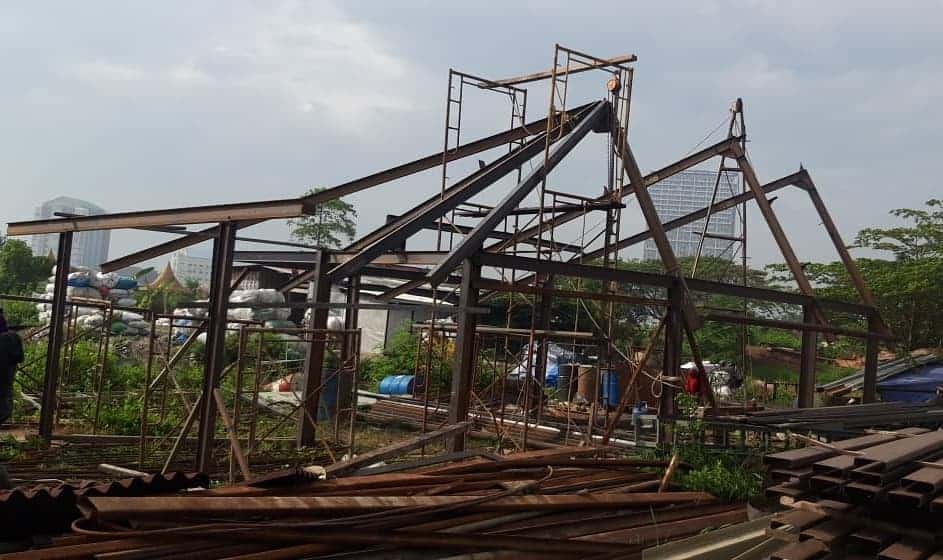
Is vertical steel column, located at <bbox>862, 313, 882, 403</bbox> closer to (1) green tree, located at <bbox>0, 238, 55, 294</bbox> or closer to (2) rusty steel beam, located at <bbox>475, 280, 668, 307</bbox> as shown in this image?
(2) rusty steel beam, located at <bbox>475, 280, 668, 307</bbox>

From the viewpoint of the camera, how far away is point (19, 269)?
1742 inches

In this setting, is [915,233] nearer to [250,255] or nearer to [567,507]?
[250,255]

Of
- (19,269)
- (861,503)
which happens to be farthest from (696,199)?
(19,269)

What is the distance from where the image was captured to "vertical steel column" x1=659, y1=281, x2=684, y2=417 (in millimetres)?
13648

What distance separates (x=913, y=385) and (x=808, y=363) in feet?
26.9

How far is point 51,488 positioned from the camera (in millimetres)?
6500

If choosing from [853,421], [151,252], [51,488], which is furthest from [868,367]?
[51,488]

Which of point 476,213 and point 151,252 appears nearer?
point 151,252

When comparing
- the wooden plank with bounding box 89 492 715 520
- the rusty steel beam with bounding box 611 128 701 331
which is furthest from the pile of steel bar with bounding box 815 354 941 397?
the wooden plank with bounding box 89 492 715 520

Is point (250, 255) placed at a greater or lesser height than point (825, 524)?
greater

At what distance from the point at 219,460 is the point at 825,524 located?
364 inches

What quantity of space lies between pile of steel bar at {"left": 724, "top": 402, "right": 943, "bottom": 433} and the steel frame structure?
171cm

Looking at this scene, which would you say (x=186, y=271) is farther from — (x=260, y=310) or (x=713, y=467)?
(x=713, y=467)

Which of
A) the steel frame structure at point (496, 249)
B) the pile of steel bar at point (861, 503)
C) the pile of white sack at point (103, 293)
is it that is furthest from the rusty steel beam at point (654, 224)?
the pile of white sack at point (103, 293)
